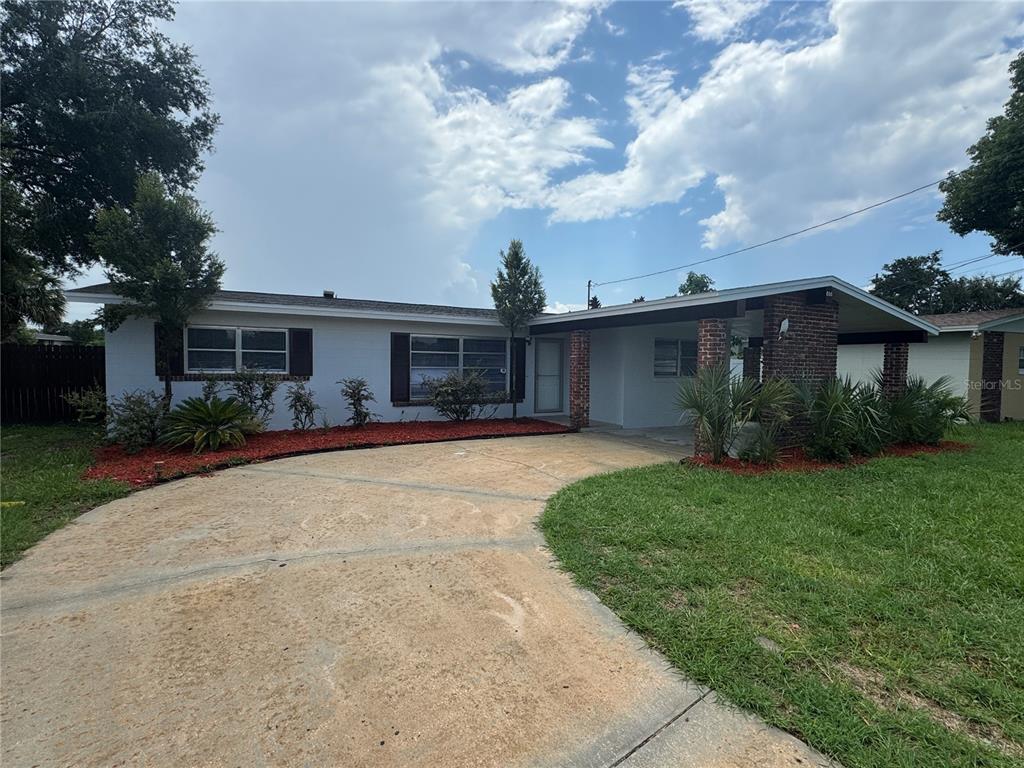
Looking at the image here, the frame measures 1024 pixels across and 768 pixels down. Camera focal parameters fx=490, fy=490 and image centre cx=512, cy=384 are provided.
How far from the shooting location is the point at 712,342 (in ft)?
25.5

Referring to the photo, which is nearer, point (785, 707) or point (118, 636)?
point (785, 707)

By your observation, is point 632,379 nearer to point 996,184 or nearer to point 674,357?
point 674,357

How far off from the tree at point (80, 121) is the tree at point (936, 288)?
1520 inches

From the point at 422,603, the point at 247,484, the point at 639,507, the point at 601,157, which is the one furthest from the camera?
the point at 601,157

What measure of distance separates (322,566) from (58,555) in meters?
2.16

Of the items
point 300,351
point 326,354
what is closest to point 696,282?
point 326,354

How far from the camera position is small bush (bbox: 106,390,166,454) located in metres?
7.74

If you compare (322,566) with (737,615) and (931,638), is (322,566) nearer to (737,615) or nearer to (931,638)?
(737,615)

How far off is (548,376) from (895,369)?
777cm

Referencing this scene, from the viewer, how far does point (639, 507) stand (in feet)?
16.7

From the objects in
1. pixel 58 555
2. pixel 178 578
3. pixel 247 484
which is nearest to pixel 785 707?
pixel 178 578

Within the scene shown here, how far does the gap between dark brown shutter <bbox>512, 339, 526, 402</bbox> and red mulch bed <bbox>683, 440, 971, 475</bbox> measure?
548 cm

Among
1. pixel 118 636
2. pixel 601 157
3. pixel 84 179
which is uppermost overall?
pixel 601 157

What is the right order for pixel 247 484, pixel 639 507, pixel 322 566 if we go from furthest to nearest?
pixel 247 484 < pixel 639 507 < pixel 322 566
